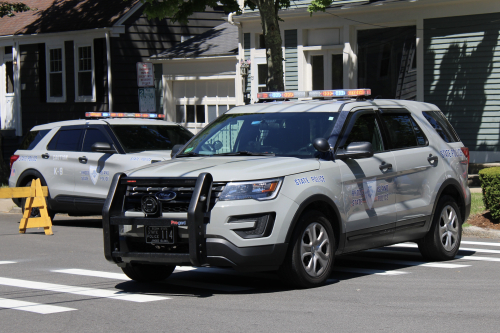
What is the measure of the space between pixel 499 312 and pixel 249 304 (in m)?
2.16

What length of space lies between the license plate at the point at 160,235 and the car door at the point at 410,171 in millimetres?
2789

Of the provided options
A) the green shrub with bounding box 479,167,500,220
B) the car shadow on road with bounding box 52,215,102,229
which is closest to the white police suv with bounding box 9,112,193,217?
the car shadow on road with bounding box 52,215,102,229

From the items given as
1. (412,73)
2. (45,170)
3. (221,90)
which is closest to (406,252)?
(45,170)

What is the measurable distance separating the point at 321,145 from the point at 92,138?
6771 millimetres

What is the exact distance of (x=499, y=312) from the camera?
639 cm

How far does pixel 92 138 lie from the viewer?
A: 13250 mm

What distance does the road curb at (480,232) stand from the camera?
11.7m

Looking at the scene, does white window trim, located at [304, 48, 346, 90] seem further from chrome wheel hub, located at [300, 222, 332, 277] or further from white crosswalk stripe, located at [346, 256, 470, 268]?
chrome wheel hub, located at [300, 222, 332, 277]

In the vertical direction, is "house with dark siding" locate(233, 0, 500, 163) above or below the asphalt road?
above

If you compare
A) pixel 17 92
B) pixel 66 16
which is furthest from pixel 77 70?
pixel 17 92

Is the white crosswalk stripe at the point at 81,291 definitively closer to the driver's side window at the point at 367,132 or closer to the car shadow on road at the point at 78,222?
the driver's side window at the point at 367,132

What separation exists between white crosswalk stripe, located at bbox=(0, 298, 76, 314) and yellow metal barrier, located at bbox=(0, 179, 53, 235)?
583 cm

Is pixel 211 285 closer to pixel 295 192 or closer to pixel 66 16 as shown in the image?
pixel 295 192

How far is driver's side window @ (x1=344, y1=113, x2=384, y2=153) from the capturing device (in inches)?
321
